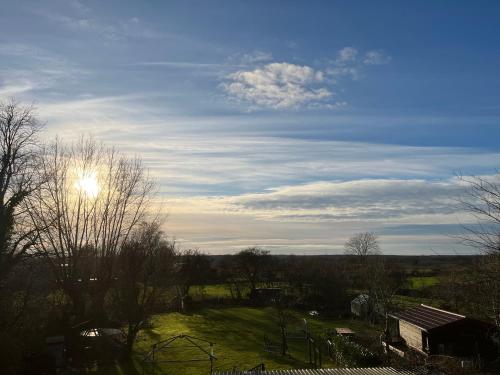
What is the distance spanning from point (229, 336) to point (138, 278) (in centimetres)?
980

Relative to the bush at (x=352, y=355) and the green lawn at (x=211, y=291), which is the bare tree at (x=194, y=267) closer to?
the green lawn at (x=211, y=291)

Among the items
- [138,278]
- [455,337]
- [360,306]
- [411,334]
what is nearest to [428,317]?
[411,334]

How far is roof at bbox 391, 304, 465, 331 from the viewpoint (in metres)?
28.8

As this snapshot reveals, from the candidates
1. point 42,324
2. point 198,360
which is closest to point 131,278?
point 42,324

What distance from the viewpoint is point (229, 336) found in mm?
40344

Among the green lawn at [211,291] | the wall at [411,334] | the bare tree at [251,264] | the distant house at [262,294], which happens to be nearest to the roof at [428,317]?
the wall at [411,334]

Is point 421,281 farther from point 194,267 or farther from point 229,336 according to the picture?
point 229,336

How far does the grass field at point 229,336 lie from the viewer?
28844 millimetres

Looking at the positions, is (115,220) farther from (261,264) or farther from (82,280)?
(261,264)

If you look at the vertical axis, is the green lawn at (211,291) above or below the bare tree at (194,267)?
below

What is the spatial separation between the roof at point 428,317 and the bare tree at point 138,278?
60.2ft

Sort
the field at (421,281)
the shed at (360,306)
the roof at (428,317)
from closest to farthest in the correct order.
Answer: the roof at (428,317) < the shed at (360,306) < the field at (421,281)

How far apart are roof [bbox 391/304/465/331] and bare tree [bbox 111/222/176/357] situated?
18354 mm

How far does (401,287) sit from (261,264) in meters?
21.5
